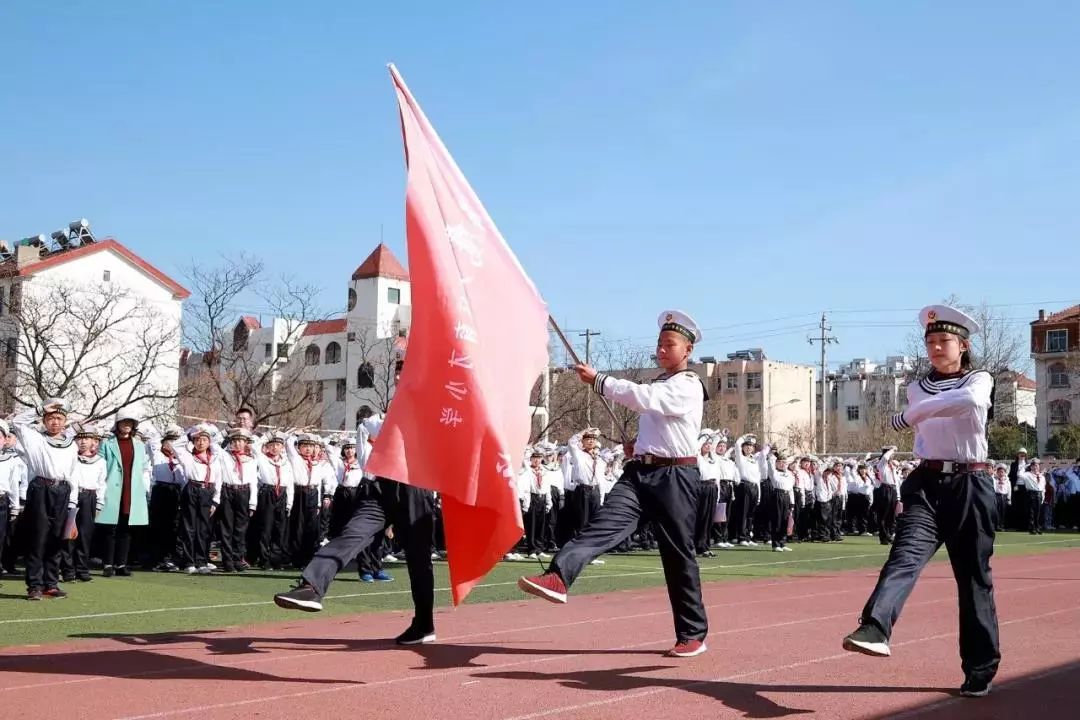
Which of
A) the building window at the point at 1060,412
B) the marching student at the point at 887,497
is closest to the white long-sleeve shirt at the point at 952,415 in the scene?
the marching student at the point at 887,497

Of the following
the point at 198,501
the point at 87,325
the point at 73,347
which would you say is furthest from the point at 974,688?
the point at 87,325

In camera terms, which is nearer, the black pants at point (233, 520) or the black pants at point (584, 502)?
the black pants at point (233, 520)

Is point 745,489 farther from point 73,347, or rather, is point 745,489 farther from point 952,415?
point 73,347

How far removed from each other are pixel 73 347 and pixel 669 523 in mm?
40449

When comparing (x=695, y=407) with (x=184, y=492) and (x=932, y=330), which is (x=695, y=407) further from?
(x=184, y=492)

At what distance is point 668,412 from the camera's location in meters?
7.68

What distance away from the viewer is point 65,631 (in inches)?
372

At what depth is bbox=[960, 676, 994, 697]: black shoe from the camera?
657 cm

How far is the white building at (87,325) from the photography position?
148 feet

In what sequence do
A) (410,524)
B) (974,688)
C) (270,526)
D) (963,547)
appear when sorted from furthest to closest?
(270,526)
(410,524)
(963,547)
(974,688)

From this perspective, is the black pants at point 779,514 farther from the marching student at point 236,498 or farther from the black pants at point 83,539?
the black pants at point 83,539

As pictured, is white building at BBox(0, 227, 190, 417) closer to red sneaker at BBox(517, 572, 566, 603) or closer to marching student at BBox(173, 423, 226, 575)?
marching student at BBox(173, 423, 226, 575)

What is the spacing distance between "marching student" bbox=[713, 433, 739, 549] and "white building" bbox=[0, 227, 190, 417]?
19.5m

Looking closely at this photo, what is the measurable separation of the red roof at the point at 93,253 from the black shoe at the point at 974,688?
5721cm
